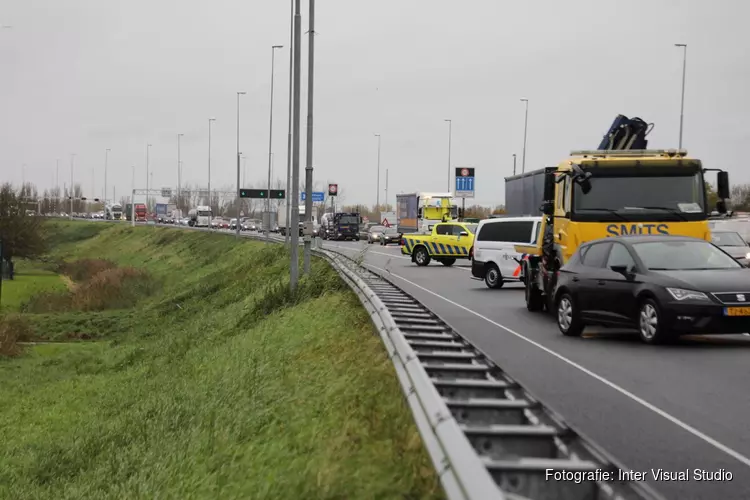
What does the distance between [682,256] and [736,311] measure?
1.58 metres

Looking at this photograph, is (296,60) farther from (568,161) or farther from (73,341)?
(73,341)

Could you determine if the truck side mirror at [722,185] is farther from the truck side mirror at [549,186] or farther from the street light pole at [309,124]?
the street light pole at [309,124]

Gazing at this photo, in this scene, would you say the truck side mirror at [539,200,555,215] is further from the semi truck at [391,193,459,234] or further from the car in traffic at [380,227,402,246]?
the car in traffic at [380,227,402,246]

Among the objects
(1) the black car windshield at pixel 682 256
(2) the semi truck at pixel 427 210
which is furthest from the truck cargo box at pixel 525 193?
(2) the semi truck at pixel 427 210

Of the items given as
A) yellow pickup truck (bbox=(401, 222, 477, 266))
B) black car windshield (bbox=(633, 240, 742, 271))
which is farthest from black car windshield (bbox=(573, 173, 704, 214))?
yellow pickup truck (bbox=(401, 222, 477, 266))

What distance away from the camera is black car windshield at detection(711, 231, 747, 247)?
29547 millimetres

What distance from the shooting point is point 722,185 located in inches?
593

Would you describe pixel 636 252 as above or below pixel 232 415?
above

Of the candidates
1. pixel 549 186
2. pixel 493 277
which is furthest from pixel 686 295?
pixel 493 277

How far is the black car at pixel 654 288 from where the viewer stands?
1191cm

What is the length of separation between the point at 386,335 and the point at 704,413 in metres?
3.02

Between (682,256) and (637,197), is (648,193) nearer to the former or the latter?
(637,197)

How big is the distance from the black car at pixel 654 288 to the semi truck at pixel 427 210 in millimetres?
43637

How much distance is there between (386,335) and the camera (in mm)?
8602
